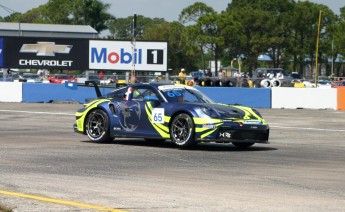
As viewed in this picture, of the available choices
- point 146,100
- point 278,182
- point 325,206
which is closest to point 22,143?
point 146,100

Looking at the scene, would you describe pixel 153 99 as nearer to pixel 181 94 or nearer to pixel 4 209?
pixel 181 94

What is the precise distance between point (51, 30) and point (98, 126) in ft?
330

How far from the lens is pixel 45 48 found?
153 feet

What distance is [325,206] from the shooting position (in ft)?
28.2

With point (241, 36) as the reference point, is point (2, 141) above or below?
below

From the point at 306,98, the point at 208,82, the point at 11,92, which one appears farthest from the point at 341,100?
the point at 11,92

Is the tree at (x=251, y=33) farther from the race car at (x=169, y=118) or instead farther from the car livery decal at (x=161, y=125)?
the car livery decal at (x=161, y=125)

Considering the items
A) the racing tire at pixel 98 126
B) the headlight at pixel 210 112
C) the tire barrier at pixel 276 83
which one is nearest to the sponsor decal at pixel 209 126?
the headlight at pixel 210 112

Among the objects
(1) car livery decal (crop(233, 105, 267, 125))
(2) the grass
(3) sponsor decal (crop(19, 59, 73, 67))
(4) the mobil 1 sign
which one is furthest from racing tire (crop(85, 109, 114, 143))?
(3) sponsor decal (crop(19, 59, 73, 67))

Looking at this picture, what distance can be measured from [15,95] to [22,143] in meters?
21.7

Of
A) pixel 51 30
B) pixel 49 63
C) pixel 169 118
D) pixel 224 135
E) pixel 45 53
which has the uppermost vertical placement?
pixel 51 30

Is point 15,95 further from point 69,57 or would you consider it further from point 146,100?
point 146,100

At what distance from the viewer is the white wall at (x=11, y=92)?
122 feet

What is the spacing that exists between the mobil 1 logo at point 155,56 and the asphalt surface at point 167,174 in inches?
1075
